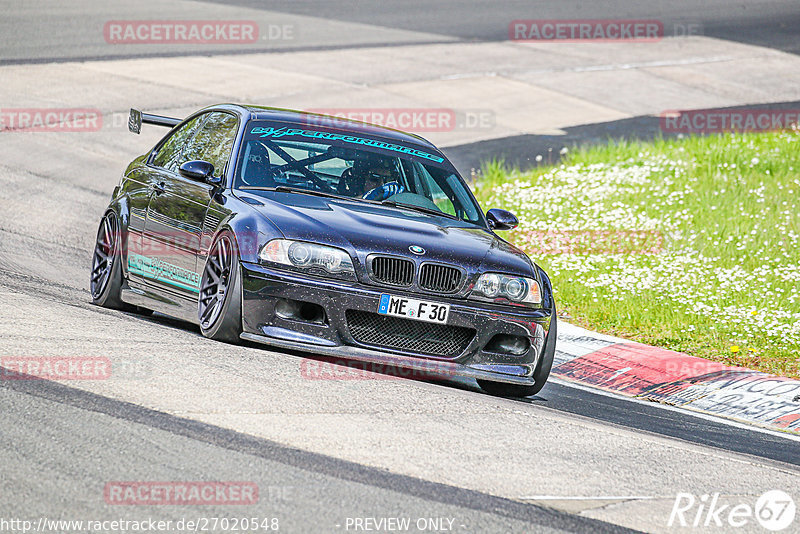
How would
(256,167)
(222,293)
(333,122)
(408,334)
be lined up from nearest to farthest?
(408,334) → (222,293) → (256,167) → (333,122)

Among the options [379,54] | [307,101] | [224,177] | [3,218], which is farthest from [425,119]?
[224,177]

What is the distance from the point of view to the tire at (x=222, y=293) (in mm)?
6969

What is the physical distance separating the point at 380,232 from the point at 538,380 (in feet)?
4.52

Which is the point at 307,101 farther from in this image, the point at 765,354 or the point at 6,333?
the point at 6,333

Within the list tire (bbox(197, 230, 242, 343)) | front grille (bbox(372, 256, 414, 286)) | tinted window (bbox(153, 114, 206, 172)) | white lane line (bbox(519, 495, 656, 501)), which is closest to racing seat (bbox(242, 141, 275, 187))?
tire (bbox(197, 230, 242, 343))

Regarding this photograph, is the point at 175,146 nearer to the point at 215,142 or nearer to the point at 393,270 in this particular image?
the point at 215,142

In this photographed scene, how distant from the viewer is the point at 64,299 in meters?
8.59

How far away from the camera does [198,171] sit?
7766mm

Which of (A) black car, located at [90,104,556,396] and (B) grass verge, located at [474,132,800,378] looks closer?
(A) black car, located at [90,104,556,396]

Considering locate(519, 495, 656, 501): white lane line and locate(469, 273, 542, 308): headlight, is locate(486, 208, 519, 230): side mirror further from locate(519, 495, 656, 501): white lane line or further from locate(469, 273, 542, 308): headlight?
locate(519, 495, 656, 501): white lane line

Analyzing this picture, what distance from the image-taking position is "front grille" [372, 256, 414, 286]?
6988mm

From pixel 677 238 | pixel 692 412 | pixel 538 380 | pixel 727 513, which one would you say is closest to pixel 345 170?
pixel 538 380

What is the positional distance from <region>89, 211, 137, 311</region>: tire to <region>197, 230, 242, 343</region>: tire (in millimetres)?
1437

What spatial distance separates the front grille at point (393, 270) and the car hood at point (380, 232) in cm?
5
